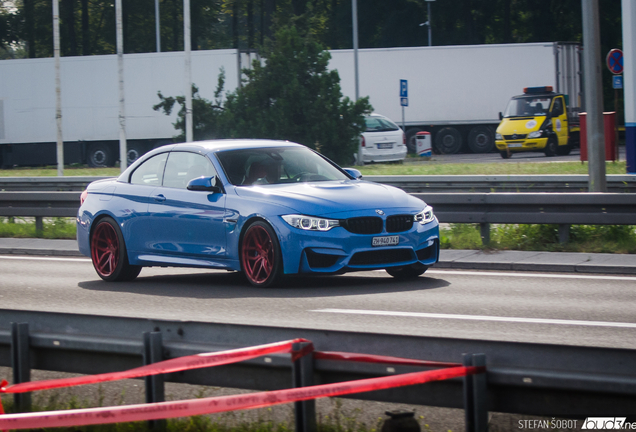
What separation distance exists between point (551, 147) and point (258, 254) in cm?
2714

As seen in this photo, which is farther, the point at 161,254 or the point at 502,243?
the point at 502,243

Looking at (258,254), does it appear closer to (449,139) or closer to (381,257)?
(381,257)

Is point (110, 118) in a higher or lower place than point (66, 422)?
higher

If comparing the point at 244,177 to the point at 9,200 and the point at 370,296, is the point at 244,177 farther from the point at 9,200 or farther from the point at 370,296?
the point at 9,200

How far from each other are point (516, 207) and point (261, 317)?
572 cm

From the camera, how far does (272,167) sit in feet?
33.4

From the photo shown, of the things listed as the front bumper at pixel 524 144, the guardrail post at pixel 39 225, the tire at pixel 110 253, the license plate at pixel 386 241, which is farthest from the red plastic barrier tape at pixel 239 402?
the front bumper at pixel 524 144

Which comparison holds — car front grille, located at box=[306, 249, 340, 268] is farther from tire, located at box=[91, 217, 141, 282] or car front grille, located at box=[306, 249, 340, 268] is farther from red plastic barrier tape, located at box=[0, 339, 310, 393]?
red plastic barrier tape, located at box=[0, 339, 310, 393]

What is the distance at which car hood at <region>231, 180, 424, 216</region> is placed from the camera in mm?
9234

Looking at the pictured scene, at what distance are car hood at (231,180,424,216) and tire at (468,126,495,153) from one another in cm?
3248

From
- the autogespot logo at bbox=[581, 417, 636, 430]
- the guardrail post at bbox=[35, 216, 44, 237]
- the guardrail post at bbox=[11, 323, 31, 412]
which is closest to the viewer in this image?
the autogespot logo at bbox=[581, 417, 636, 430]

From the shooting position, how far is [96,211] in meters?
11.1

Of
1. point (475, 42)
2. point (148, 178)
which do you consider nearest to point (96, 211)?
point (148, 178)

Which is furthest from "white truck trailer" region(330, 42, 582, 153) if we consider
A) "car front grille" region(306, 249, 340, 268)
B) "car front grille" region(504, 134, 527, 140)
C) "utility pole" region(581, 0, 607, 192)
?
"car front grille" region(306, 249, 340, 268)
